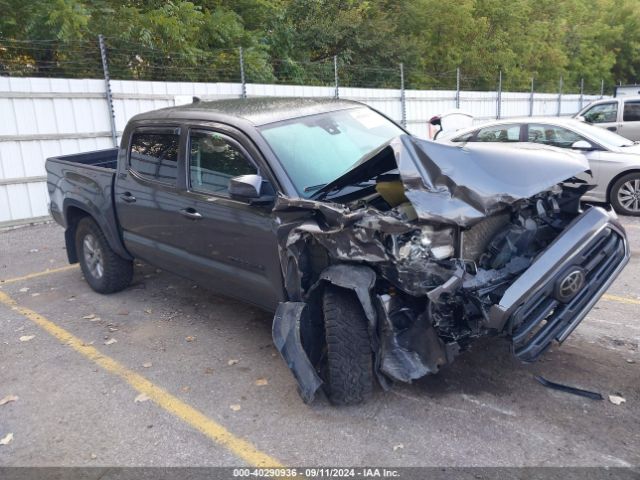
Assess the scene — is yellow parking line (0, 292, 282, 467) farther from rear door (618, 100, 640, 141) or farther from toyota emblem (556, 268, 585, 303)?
rear door (618, 100, 640, 141)

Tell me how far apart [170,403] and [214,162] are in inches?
70.9

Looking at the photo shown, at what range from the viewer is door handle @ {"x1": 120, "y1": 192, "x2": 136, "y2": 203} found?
202 inches

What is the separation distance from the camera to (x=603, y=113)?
13070 mm

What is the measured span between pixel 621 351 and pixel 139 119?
4.46m

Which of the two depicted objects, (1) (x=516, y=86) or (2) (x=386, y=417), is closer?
(2) (x=386, y=417)

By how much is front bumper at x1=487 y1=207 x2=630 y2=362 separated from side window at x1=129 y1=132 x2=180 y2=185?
2.88 meters

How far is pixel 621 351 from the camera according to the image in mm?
4055

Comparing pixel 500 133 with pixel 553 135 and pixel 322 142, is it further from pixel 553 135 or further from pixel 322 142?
pixel 322 142

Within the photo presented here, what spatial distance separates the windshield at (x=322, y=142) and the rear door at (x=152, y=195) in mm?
995

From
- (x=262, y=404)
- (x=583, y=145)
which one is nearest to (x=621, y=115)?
(x=583, y=145)

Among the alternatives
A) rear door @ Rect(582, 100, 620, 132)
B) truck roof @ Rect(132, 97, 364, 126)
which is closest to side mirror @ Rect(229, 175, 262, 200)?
truck roof @ Rect(132, 97, 364, 126)

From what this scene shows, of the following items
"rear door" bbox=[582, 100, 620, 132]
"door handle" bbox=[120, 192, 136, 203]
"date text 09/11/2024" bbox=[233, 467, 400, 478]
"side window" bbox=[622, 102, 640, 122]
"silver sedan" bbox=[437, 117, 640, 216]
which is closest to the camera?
"date text 09/11/2024" bbox=[233, 467, 400, 478]


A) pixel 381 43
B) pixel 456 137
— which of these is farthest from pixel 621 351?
pixel 381 43

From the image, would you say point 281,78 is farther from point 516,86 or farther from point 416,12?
point 516,86
